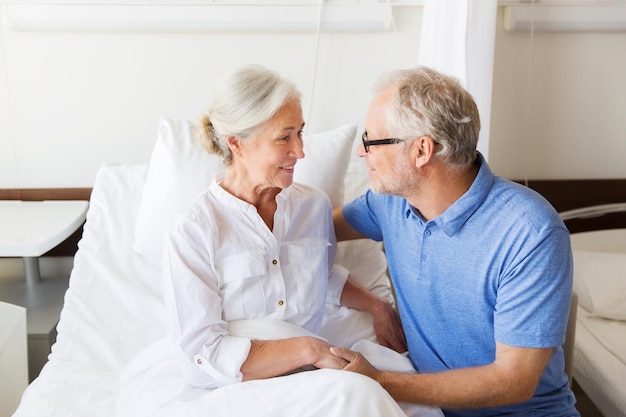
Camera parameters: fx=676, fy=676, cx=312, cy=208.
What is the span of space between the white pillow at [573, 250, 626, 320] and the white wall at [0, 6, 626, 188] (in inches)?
20.8

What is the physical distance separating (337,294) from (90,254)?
734 mm

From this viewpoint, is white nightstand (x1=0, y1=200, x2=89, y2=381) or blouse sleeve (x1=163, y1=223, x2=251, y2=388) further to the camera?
white nightstand (x1=0, y1=200, x2=89, y2=381)

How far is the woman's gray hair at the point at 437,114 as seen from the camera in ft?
4.69

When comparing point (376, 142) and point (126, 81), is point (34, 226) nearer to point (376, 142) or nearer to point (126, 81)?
point (126, 81)

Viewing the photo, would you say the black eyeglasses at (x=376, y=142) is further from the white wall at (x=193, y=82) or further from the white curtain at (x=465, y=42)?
the white wall at (x=193, y=82)

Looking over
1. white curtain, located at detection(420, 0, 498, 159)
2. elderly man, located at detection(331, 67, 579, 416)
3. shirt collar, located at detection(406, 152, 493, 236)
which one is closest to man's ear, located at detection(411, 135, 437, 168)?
elderly man, located at detection(331, 67, 579, 416)

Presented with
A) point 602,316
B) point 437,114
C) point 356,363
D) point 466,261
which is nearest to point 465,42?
point 437,114

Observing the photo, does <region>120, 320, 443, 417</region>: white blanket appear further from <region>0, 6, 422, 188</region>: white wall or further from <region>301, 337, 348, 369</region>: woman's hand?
<region>0, 6, 422, 188</region>: white wall

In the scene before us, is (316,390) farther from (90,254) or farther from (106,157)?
(106,157)

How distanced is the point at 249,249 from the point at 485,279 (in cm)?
54

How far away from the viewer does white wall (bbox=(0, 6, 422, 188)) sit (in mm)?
2246

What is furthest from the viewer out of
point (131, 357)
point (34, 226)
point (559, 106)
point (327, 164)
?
point (559, 106)

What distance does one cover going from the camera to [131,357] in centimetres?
175

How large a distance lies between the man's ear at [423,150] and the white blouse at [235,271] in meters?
0.37
